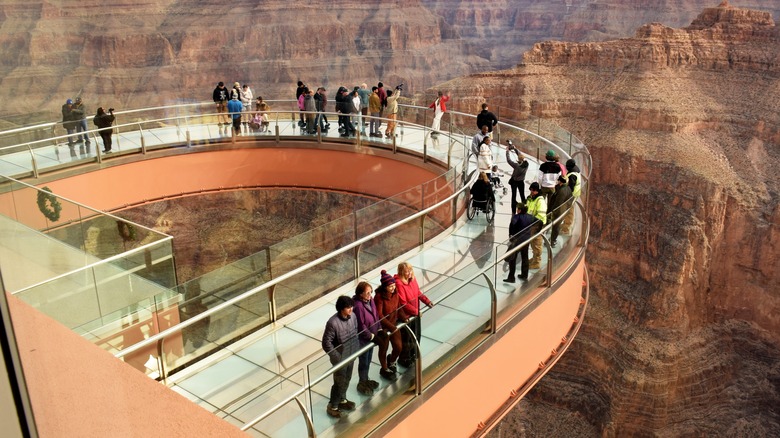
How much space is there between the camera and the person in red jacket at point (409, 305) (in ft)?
23.2

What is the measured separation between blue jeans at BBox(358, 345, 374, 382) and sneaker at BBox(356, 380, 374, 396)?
0.03 m

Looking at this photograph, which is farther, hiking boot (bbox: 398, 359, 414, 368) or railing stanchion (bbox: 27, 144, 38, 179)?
railing stanchion (bbox: 27, 144, 38, 179)

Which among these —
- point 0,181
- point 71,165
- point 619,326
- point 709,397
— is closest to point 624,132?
point 619,326

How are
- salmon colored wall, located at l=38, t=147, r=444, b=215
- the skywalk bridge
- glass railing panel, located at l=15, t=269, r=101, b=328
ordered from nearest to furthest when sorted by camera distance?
glass railing panel, located at l=15, t=269, r=101, b=328 < the skywalk bridge < salmon colored wall, located at l=38, t=147, r=444, b=215

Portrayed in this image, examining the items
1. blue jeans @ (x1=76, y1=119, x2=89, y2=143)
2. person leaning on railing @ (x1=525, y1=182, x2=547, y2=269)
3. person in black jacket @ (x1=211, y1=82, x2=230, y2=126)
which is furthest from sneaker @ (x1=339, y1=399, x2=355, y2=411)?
person in black jacket @ (x1=211, y1=82, x2=230, y2=126)

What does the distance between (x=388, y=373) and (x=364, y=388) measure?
356 millimetres

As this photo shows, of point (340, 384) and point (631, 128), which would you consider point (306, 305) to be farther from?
point (631, 128)

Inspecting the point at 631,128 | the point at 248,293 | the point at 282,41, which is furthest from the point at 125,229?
the point at 282,41

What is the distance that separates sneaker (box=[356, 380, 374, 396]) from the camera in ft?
22.2

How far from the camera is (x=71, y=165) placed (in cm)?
1588

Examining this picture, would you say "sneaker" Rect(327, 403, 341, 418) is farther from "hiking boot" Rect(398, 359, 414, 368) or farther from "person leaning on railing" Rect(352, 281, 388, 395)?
"hiking boot" Rect(398, 359, 414, 368)

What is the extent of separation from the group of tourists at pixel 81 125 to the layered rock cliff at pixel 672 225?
20.2 meters

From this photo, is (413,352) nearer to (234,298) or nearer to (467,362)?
(467,362)

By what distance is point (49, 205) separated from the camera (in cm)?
878
